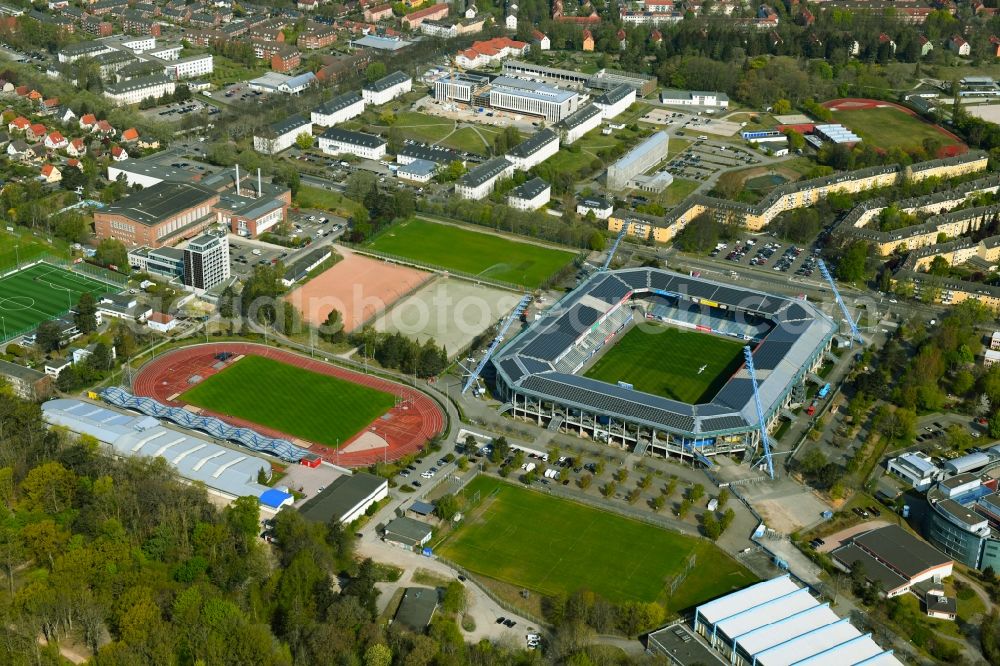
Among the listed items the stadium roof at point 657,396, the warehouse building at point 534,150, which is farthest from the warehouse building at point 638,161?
the stadium roof at point 657,396

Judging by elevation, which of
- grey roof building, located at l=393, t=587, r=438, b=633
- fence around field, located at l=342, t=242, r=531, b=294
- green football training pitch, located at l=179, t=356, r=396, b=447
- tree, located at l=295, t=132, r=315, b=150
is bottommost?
green football training pitch, located at l=179, t=356, r=396, b=447

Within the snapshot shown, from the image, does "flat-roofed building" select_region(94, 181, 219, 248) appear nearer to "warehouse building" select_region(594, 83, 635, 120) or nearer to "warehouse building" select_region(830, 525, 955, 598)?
"warehouse building" select_region(594, 83, 635, 120)

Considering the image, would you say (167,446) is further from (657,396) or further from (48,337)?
(657,396)

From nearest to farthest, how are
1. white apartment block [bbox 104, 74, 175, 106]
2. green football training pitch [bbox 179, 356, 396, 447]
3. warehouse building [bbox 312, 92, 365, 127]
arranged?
1. green football training pitch [bbox 179, 356, 396, 447]
2. warehouse building [bbox 312, 92, 365, 127]
3. white apartment block [bbox 104, 74, 175, 106]

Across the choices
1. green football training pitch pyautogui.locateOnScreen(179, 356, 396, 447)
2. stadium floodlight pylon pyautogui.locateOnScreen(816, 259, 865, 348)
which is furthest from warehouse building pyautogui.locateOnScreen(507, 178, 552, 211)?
green football training pitch pyautogui.locateOnScreen(179, 356, 396, 447)

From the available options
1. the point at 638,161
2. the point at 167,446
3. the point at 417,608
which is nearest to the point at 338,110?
the point at 638,161

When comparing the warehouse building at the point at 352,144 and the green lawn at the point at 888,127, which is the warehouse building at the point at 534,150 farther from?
the green lawn at the point at 888,127

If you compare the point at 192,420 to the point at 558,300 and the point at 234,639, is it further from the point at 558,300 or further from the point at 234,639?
the point at 558,300
